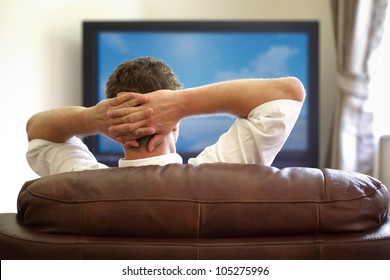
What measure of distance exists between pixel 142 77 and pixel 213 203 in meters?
0.44

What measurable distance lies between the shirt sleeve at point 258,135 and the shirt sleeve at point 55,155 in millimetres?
382

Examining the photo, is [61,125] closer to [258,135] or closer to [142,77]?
[142,77]

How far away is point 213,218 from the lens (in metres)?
0.94

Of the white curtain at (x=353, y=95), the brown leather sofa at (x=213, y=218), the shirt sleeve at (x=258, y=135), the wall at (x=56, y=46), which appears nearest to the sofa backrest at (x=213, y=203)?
the brown leather sofa at (x=213, y=218)

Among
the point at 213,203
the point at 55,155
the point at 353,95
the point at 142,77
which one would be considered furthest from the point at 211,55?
the point at 213,203

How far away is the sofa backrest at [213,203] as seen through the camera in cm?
94

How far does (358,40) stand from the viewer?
11.9 ft

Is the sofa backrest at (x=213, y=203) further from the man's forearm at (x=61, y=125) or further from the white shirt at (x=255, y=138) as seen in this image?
the man's forearm at (x=61, y=125)

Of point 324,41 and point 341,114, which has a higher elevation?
point 324,41

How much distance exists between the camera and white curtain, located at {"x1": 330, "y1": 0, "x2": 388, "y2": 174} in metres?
3.61
